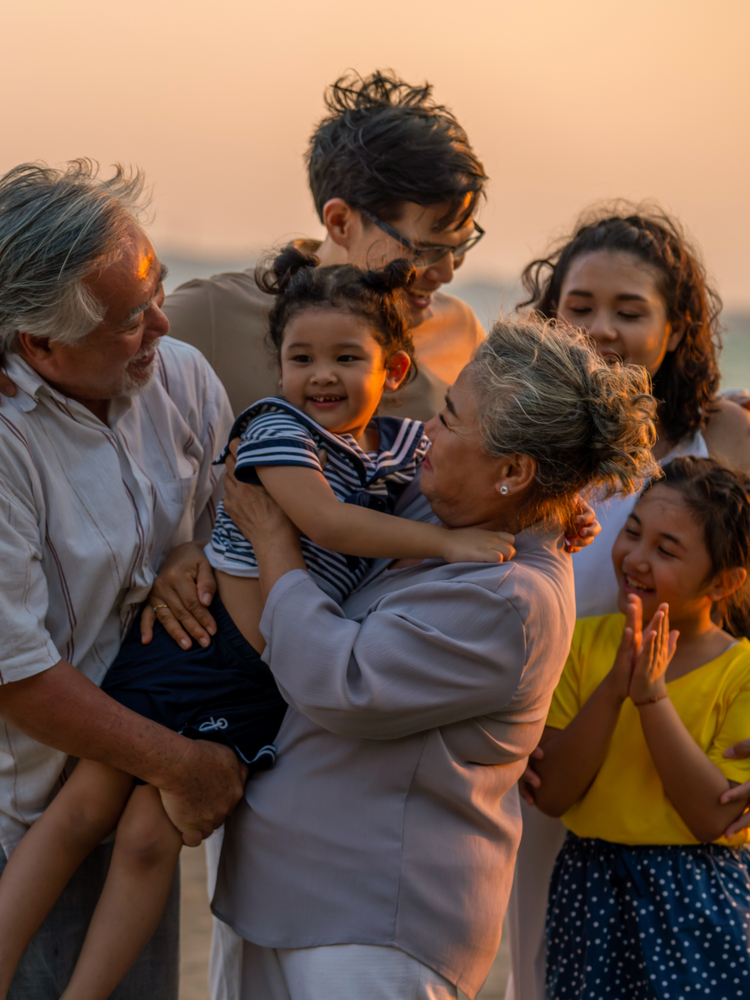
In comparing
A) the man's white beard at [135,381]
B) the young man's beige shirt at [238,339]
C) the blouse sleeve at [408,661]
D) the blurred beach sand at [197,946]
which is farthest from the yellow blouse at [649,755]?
the blurred beach sand at [197,946]

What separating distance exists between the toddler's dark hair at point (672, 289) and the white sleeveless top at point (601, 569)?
291 millimetres

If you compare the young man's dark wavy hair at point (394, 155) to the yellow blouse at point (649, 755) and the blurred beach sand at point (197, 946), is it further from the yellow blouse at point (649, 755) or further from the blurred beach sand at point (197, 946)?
the blurred beach sand at point (197, 946)

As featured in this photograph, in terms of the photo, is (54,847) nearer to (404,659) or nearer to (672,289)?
(404,659)

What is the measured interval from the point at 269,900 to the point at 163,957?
0.79 m

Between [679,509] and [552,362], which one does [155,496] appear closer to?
[552,362]

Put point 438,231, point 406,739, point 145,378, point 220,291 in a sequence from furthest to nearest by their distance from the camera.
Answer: point 220,291 → point 438,231 → point 145,378 → point 406,739

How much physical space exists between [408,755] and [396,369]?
988mm

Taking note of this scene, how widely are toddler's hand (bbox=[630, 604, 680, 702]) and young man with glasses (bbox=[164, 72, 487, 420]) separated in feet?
3.41

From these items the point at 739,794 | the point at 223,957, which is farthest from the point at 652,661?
the point at 223,957

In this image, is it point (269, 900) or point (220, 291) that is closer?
point (269, 900)

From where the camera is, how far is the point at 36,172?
2021 millimetres

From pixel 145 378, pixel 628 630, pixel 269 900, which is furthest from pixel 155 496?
pixel 628 630

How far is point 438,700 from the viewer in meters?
1.73

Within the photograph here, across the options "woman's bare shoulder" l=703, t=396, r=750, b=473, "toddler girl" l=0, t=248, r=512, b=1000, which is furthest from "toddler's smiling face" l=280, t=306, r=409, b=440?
"woman's bare shoulder" l=703, t=396, r=750, b=473
